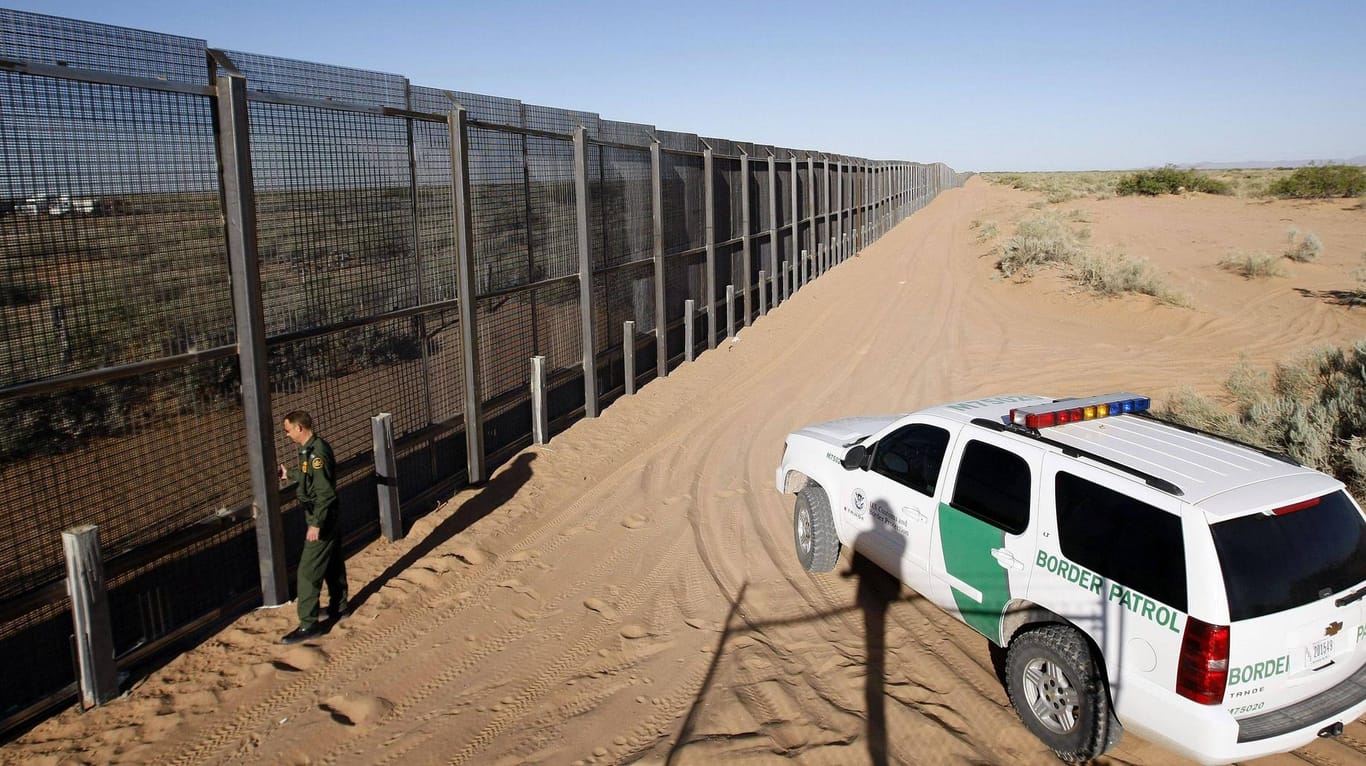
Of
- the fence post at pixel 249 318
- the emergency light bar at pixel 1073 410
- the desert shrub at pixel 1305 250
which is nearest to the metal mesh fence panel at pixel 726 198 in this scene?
the emergency light bar at pixel 1073 410

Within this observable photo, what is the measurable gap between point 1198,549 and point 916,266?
2884 cm

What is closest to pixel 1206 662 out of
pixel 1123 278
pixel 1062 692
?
pixel 1062 692

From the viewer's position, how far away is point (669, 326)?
1557cm

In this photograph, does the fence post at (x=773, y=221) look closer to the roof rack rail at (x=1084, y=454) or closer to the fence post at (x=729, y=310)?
the fence post at (x=729, y=310)

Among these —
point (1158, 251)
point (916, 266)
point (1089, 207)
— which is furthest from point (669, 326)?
point (1089, 207)

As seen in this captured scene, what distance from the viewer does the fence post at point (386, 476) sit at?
7.62 m

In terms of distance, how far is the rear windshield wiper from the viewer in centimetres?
453

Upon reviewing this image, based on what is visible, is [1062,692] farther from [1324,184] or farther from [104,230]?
[1324,184]

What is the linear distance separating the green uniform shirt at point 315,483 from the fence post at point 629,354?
7.17 meters

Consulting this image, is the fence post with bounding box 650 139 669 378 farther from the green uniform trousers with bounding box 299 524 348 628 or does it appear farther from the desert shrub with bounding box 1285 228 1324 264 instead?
the desert shrub with bounding box 1285 228 1324 264

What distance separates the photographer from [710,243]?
1672cm

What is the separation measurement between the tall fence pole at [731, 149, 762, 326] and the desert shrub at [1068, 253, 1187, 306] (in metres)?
9.12

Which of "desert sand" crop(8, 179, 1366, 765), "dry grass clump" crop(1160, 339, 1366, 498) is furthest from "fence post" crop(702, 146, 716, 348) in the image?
"dry grass clump" crop(1160, 339, 1366, 498)

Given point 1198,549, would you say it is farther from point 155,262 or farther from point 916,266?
point 916,266
